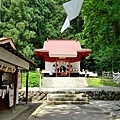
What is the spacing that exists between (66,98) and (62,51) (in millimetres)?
12197

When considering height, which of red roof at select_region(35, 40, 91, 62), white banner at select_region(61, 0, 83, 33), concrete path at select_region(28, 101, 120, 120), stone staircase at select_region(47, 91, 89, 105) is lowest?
concrete path at select_region(28, 101, 120, 120)

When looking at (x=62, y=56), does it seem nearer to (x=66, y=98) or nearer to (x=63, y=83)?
(x=63, y=83)

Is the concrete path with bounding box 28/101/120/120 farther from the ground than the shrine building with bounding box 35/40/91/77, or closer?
closer

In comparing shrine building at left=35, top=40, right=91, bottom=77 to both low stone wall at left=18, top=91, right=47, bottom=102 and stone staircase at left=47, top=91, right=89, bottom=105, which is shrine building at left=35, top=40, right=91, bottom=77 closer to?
low stone wall at left=18, top=91, right=47, bottom=102

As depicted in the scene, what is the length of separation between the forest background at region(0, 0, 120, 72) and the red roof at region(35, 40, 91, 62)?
1107 mm

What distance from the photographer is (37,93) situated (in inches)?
577

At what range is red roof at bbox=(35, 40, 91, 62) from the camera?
958 inches

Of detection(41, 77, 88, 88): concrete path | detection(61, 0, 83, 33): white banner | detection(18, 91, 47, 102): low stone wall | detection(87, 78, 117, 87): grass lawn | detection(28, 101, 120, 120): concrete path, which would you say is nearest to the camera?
detection(61, 0, 83, 33): white banner

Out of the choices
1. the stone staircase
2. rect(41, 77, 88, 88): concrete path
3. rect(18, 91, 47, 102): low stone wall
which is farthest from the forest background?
rect(18, 91, 47, 102): low stone wall

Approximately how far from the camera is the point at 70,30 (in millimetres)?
34406

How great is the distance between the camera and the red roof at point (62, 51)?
79.8 feet

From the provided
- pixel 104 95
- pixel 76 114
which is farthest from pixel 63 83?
pixel 76 114

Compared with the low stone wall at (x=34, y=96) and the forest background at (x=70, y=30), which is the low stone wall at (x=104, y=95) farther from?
the low stone wall at (x=34, y=96)

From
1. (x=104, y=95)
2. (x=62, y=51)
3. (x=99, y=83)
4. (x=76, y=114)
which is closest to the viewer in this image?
(x=76, y=114)
